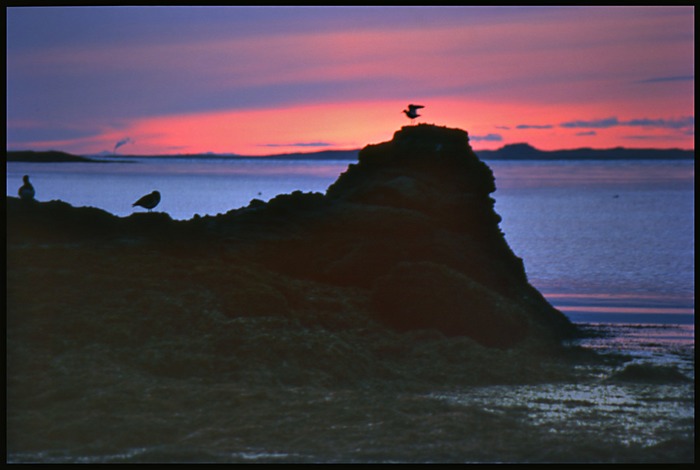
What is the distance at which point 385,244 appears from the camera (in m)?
15.8

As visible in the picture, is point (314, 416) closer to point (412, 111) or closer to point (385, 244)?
point (385, 244)

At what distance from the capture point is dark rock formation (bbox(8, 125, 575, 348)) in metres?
14.4

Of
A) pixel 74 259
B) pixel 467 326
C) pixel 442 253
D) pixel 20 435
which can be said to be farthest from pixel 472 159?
pixel 20 435

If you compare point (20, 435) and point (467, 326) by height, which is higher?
point (467, 326)

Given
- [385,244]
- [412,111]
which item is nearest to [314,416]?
[385,244]

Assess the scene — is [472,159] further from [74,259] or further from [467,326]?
[74,259]

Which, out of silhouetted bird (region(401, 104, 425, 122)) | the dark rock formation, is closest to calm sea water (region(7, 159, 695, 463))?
the dark rock formation

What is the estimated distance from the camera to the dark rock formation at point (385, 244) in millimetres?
14428

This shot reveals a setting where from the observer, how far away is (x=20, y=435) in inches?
420

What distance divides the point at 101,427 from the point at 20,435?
0.91m

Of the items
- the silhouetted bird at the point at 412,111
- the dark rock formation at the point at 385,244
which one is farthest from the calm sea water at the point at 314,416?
the silhouetted bird at the point at 412,111

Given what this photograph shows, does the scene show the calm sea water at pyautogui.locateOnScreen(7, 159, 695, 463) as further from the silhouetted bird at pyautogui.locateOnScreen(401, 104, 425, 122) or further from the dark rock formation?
the silhouetted bird at pyautogui.locateOnScreen(401, 104, 425, 122)

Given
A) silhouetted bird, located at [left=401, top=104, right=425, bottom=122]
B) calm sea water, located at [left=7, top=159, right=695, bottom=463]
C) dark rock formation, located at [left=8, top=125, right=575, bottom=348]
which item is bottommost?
calm sea water, located at [left=7, top=159, right=695, bottom=463]

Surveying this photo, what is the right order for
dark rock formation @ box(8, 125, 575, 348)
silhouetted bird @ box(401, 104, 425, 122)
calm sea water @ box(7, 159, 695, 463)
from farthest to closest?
1. silhouetted bird @ box(401, 104, 425, 122)
2. dark rock formation @ box(8, 125, 575, 348)
3. calm sea water @ box(7, 159, 695, 463)
